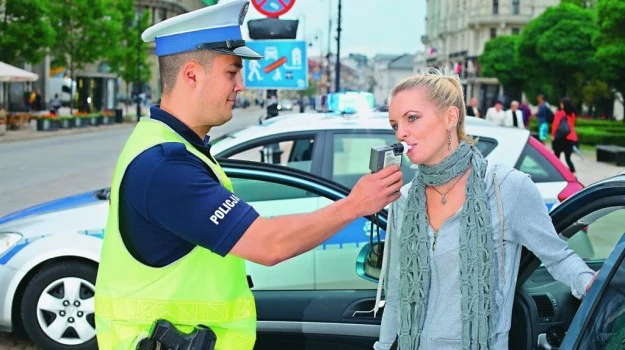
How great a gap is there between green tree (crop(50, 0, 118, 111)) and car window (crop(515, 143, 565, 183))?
3810cm

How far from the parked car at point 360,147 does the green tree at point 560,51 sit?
50.0 meters

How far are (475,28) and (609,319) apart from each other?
368 feet

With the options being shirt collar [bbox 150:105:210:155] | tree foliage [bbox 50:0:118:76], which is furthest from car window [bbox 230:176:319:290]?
tree foliage [bbox 50:0:118:76]

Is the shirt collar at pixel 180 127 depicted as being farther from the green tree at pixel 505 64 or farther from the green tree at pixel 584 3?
the green tree at pixel 505 64

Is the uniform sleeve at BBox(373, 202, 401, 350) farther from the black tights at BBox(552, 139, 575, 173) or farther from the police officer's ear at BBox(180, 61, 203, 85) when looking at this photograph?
the black tights at BBox(552, 139, 575, 173)

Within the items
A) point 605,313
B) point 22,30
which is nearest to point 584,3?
point 22,30

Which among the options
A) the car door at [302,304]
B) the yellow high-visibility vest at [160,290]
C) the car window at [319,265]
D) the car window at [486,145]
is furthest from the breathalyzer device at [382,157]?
the car window at [486,145]

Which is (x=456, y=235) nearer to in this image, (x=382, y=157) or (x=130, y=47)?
(x=382, y=157)

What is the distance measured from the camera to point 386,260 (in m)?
2.72

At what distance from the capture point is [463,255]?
2.43 metres

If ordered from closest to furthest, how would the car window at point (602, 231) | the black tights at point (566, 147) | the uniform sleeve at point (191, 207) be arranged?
the uniform sleeve at point (191, 207)
the car window at point (602, 231)
the black tights at point (566, 147)

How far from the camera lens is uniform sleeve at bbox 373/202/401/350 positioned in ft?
8.69

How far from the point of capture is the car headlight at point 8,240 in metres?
5.37

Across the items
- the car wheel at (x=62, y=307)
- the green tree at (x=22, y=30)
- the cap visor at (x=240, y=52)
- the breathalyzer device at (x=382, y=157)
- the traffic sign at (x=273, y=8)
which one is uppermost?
the green tree at (x=22, y=30)
